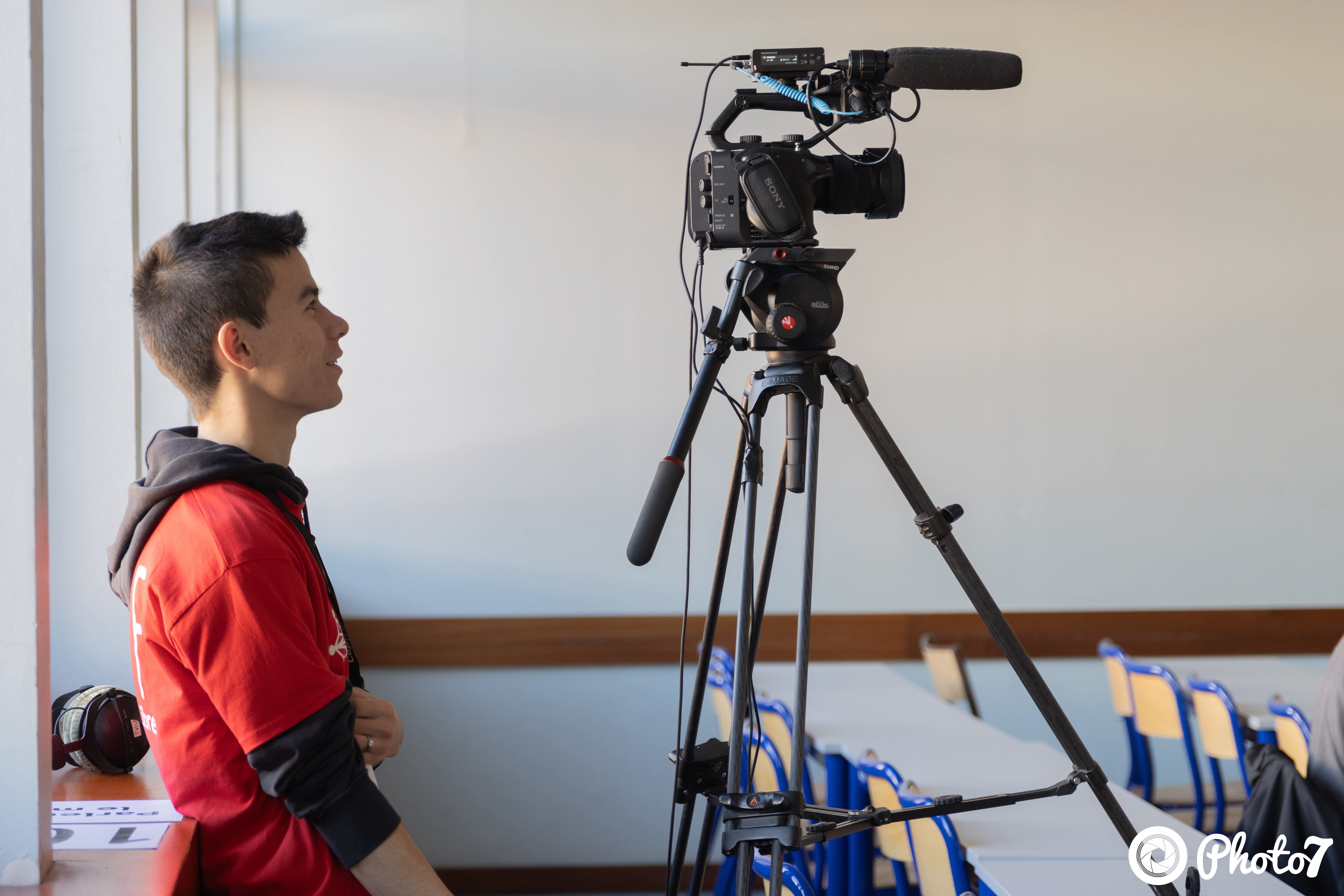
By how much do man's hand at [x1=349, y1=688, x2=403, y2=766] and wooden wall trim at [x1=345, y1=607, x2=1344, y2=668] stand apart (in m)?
1.97

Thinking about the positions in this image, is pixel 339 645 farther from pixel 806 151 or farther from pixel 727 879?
pixel 727 879

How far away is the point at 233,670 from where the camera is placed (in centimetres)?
107

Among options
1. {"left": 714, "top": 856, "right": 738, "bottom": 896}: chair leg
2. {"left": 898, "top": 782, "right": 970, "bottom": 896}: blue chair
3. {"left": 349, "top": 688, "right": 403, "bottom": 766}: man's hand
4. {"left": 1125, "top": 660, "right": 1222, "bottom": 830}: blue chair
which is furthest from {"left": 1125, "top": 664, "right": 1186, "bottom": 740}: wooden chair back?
{"left": 349, "top": 688, "right": 403, "bottom": 766}: man's hand

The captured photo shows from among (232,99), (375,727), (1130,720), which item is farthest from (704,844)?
(232,99)

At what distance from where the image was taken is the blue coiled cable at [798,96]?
4.34 ft

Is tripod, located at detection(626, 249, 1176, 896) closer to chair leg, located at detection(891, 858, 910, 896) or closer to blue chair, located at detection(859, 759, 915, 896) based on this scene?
blue chair, located at detection(859, 759, 915, 896)

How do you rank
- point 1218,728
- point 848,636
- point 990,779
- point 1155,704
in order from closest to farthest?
point 990,779 < point 1218,728 < point 1155,704 < point 848,636

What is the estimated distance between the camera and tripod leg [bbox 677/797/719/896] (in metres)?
1.38

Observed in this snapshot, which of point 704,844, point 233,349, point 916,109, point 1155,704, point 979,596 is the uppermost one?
point 916,109

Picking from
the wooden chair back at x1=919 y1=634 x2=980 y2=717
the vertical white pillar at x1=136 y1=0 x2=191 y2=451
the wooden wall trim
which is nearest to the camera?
the vertical white pillar at x1=136 y1=0 x2=191 y2=451

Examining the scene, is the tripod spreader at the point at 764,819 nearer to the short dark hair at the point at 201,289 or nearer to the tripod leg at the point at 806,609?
the tripod leg at the point at 806,609

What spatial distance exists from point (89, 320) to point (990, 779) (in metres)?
1.98

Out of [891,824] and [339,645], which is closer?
[339,645]

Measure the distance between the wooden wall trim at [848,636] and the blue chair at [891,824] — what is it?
1.12 meters
